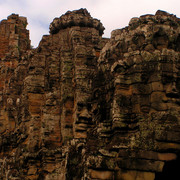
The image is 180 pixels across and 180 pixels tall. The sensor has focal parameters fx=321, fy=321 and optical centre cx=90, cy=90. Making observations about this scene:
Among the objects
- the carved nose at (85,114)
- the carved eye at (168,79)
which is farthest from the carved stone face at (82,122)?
the carved eye at (168,79)

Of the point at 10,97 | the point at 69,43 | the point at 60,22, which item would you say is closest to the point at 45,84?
the point at 69,43

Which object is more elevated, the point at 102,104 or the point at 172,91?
the point at 172,91

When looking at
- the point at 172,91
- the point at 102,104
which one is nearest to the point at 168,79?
the point at 172,91

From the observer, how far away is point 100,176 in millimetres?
7668

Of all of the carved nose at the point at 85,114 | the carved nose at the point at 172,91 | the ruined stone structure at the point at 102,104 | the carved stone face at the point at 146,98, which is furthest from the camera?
the carved nose at the point at 85,114

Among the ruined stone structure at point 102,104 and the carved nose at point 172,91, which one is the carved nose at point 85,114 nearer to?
the ruined stone structure at point 102,104

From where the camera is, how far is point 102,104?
9.01 m

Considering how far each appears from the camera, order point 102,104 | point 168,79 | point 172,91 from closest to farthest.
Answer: point 172,91 < point 168,79 < point 102,104

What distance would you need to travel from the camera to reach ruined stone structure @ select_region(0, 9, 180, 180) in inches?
290

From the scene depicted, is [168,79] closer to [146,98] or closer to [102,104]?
[146,98]

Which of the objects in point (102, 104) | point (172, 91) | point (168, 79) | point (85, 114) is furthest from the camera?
point (85, 114)

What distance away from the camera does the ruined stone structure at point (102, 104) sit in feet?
24.2

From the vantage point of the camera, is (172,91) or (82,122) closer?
(172,91)

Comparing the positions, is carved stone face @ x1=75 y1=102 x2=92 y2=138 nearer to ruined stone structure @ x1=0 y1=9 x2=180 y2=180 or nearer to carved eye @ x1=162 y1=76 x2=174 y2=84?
ruined stone structure @ x1=0 y1=9 x2=180 y2=180
